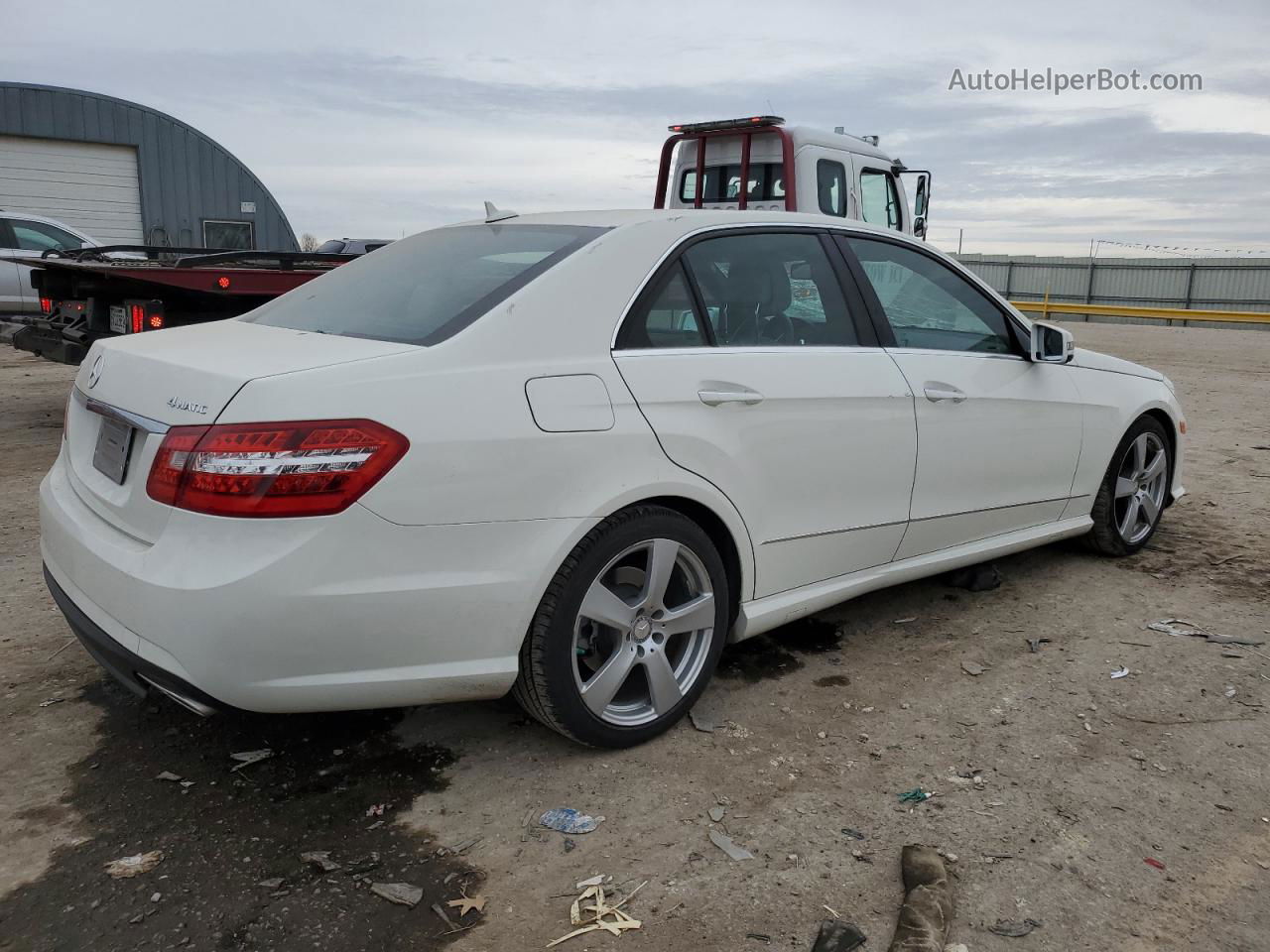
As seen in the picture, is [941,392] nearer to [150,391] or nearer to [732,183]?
[150,391]

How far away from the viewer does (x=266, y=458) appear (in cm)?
239

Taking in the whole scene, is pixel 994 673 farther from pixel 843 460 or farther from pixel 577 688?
pixel 577 688

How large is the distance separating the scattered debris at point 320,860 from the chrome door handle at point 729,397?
1.58m

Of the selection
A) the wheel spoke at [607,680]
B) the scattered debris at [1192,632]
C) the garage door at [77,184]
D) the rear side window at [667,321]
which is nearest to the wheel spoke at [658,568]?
the wheel spoke at [607,680]

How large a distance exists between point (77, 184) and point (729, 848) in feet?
71.9

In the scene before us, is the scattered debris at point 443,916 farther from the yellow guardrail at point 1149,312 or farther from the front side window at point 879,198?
the yellow guardrail at point 1149,312

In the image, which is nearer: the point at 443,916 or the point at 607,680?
the point at 443,916

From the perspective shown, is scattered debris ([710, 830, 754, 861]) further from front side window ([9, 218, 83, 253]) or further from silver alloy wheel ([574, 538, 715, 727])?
front side window ([9, 218, 83, 253])

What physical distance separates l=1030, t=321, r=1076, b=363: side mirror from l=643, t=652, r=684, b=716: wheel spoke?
218 cm

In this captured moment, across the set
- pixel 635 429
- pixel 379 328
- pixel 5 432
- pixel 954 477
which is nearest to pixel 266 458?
pixel 379 328

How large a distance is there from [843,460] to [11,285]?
12.4 metres

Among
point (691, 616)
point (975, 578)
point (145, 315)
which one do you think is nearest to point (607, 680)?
point (691, 616)

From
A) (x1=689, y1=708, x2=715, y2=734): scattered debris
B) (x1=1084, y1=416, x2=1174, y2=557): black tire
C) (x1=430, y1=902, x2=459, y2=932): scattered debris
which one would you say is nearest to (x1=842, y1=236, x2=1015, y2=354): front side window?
(x1=1084, y1=416, x2=1174, y2=557): black tire

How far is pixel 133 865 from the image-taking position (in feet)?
8.34
